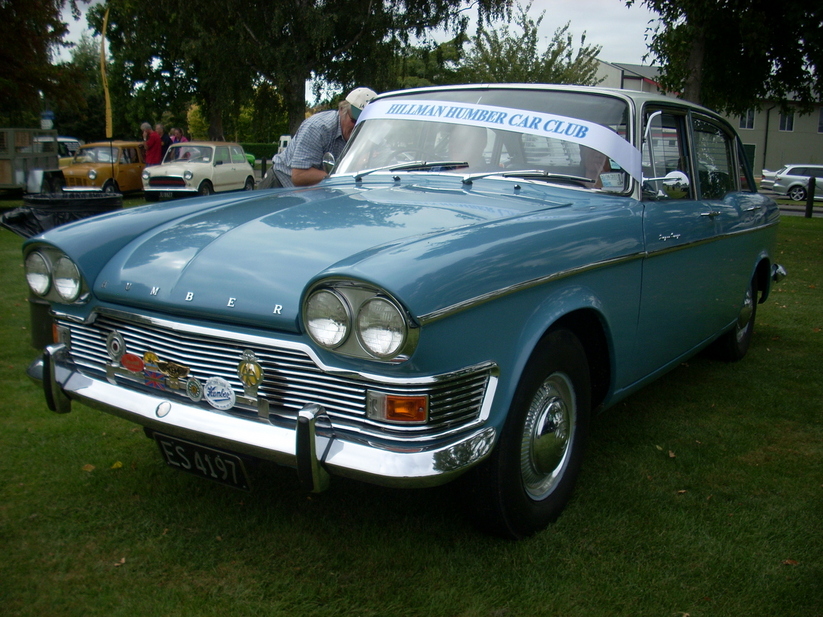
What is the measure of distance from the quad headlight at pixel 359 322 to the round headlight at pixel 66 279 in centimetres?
105

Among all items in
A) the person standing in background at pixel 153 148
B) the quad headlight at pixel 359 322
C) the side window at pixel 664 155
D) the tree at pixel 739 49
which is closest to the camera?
the quad headlight at pixel 359 322

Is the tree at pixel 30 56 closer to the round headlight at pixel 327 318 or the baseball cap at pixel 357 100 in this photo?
the baseball cap at pixel 357 100

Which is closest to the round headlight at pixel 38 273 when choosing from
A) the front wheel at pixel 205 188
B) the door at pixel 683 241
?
the door at pixel 683 241

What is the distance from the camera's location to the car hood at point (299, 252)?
79.8 inches

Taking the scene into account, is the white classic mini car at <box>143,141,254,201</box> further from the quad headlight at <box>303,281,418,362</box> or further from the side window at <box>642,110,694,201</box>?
the quad headlight at <box>303,281,418,362</box>

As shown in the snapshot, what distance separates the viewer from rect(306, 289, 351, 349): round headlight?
200cm

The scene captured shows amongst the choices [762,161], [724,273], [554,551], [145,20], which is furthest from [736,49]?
[762,161]

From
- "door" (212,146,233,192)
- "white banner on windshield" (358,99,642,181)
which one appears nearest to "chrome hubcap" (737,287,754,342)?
"white banner on windshield" (358,99,642,181)

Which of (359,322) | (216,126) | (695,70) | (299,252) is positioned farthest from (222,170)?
(359,322)

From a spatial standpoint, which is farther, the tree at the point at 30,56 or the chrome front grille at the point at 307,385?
the tree at the point at 30,56

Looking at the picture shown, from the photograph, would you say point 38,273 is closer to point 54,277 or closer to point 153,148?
point 54,277

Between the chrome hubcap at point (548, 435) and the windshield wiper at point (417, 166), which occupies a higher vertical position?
the windshield wiper at point (417, 166)

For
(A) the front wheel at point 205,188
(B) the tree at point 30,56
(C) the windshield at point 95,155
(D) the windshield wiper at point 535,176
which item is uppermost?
(B) the tree at point 30,56

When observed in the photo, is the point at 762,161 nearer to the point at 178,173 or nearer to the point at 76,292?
the point at 178,173
